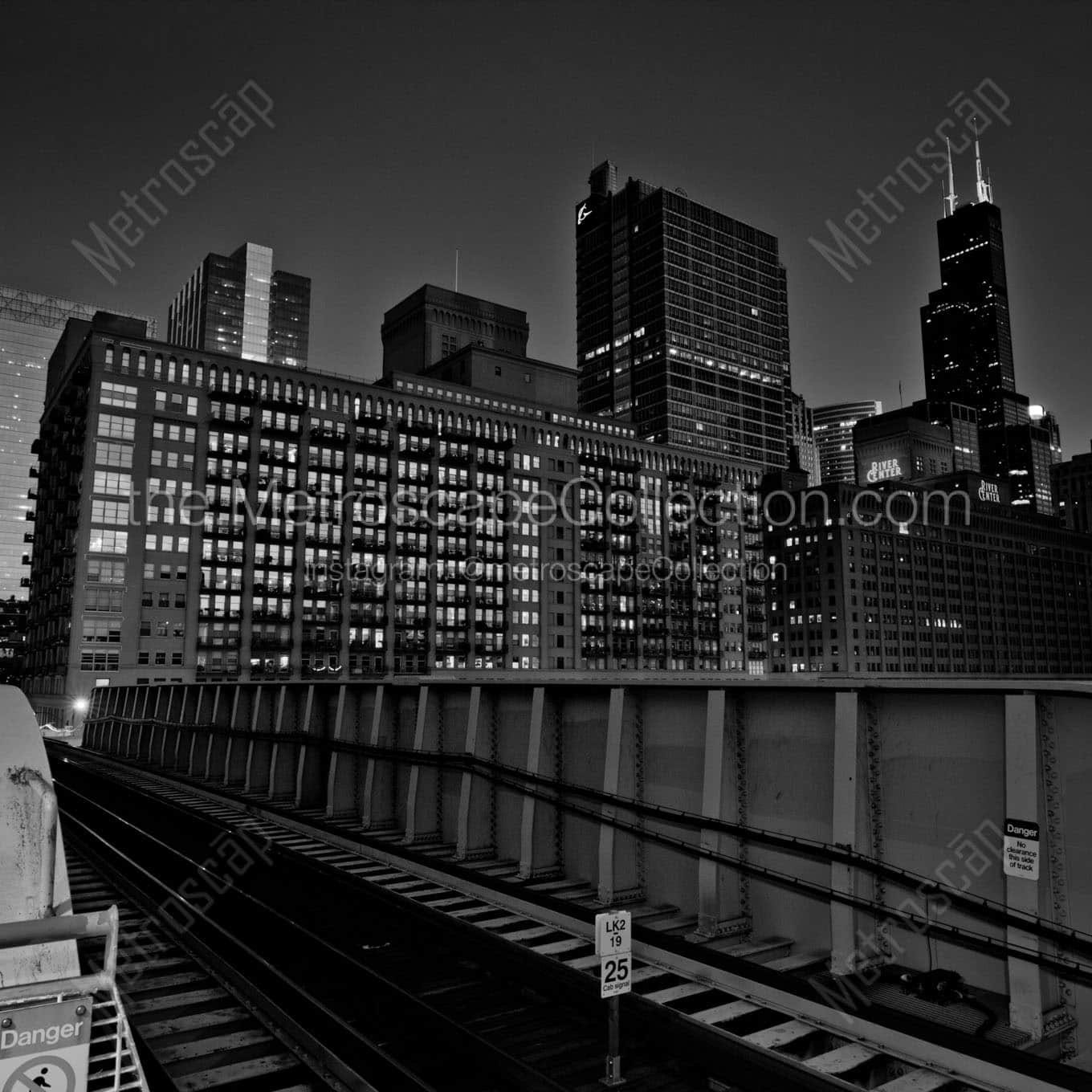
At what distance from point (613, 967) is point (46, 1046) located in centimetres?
517

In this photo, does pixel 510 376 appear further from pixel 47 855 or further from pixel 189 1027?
pixel 47 855

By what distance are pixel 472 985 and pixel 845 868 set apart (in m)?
4.71

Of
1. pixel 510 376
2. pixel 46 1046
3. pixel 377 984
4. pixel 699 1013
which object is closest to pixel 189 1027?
pixel 377 984

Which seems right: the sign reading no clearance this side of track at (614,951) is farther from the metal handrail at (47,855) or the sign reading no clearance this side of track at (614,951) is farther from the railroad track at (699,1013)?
the metal handrail at (47,855)

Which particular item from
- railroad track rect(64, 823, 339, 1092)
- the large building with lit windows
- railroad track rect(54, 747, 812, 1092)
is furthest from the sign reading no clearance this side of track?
the large building with lit windows

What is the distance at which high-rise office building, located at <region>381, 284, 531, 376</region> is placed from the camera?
16250 centimetres

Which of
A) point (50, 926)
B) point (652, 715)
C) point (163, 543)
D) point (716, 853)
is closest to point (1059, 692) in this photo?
point (716, 853)

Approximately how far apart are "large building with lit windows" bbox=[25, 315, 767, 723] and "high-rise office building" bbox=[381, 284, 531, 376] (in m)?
34.4

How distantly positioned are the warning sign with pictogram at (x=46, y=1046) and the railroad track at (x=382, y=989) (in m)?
3.98

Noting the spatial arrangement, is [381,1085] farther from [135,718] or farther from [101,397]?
[101,397]

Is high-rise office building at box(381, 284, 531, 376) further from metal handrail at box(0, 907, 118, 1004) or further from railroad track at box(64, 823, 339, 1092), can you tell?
metal handrail at box(0, 907, 118, 1004)

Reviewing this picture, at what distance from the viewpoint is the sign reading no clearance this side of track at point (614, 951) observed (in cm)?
812

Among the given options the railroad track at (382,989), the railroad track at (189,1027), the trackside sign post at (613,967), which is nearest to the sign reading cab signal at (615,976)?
the trackside sign post at (613,967)

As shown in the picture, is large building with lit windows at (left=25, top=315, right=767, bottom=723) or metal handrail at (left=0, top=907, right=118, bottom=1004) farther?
large building with lit windows at (left=25, top=315, right=767, bottom=723)
